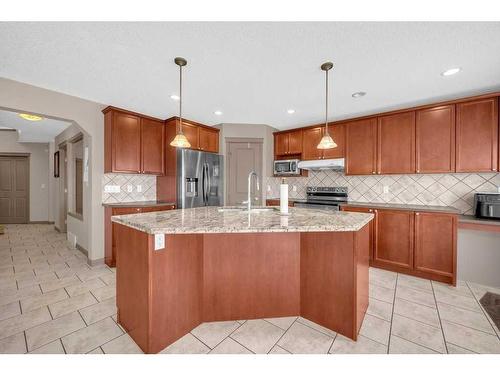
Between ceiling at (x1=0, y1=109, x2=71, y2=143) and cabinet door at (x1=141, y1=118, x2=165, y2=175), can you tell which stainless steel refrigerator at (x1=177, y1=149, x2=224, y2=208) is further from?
ceiling at (x1=0, y1=109, x2=71, y2=143)

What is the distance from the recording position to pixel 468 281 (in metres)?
2.62

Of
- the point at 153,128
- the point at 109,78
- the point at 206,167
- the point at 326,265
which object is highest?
the point at 109,78

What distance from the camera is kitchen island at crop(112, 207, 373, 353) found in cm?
147

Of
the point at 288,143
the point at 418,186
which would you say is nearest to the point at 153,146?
the point at 288,143

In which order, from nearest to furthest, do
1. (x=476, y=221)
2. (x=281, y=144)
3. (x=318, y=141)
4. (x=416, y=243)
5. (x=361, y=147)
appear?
(x=476, y=221)
(x=416, y=243)
(x=361, y=147)
(x=318, y=141)
(x=281, y=144)

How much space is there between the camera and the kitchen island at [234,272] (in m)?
1.47

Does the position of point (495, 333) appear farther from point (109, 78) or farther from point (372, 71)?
point (109, 78)

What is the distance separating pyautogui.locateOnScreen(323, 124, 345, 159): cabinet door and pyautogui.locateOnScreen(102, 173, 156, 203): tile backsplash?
3303mm

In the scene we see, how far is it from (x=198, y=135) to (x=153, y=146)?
806 millimetres

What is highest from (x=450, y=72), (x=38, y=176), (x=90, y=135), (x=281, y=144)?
(x=450, y=72)

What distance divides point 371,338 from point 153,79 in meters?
3.24

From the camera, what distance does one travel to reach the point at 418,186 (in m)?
3.29

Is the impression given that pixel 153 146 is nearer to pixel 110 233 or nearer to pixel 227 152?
pixel 227 152
